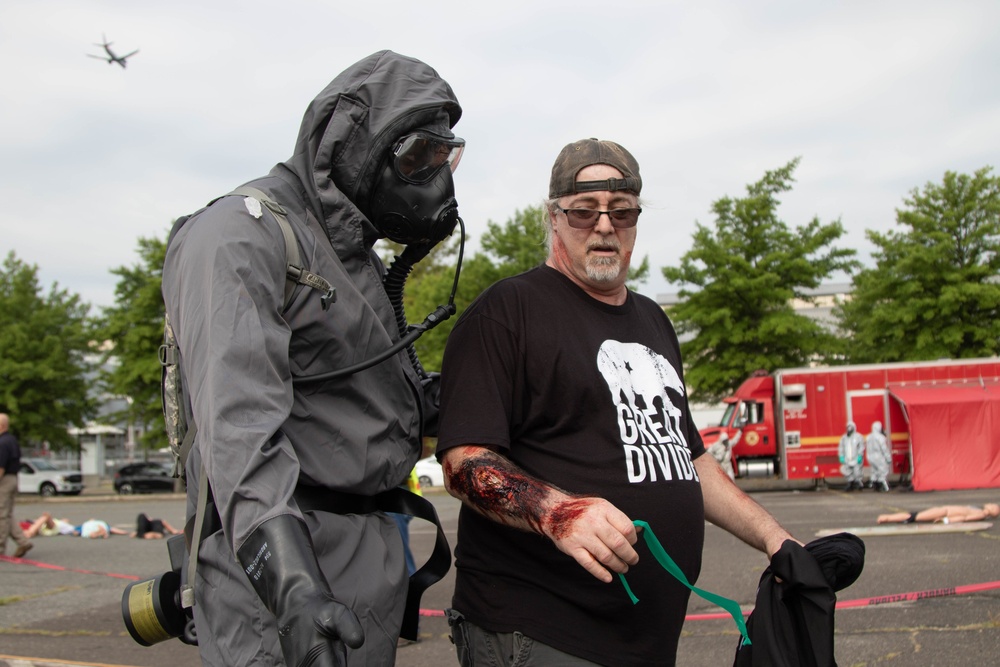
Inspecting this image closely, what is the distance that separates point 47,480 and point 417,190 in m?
36.6

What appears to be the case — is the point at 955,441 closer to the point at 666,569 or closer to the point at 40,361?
the point at 666,569

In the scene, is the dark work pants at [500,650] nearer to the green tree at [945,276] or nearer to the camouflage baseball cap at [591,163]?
the camouflage baseball cap at [591,163]

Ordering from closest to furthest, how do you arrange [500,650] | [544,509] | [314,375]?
1. [314,375]
2. [544,509]
3. [500,650]

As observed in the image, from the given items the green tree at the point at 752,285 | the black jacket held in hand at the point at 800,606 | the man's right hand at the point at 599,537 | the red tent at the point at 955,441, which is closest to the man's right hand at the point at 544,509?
the man's right hand at the point at 599,537

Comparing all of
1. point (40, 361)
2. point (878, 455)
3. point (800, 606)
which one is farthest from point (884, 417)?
point (40, 361)

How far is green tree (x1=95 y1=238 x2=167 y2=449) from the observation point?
3366 centimetres

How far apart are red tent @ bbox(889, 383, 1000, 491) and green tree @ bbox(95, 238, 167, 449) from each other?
25.6m

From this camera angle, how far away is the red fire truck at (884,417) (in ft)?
66.9

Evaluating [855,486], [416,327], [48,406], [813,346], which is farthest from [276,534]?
[48,406]

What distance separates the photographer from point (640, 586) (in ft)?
7.75

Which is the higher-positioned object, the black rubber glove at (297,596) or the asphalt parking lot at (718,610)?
the black rubber glove at (297,596)

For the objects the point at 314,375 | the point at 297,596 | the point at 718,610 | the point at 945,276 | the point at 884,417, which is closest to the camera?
the point at 297,596

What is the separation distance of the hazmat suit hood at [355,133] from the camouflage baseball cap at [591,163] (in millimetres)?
576

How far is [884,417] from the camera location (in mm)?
22078
